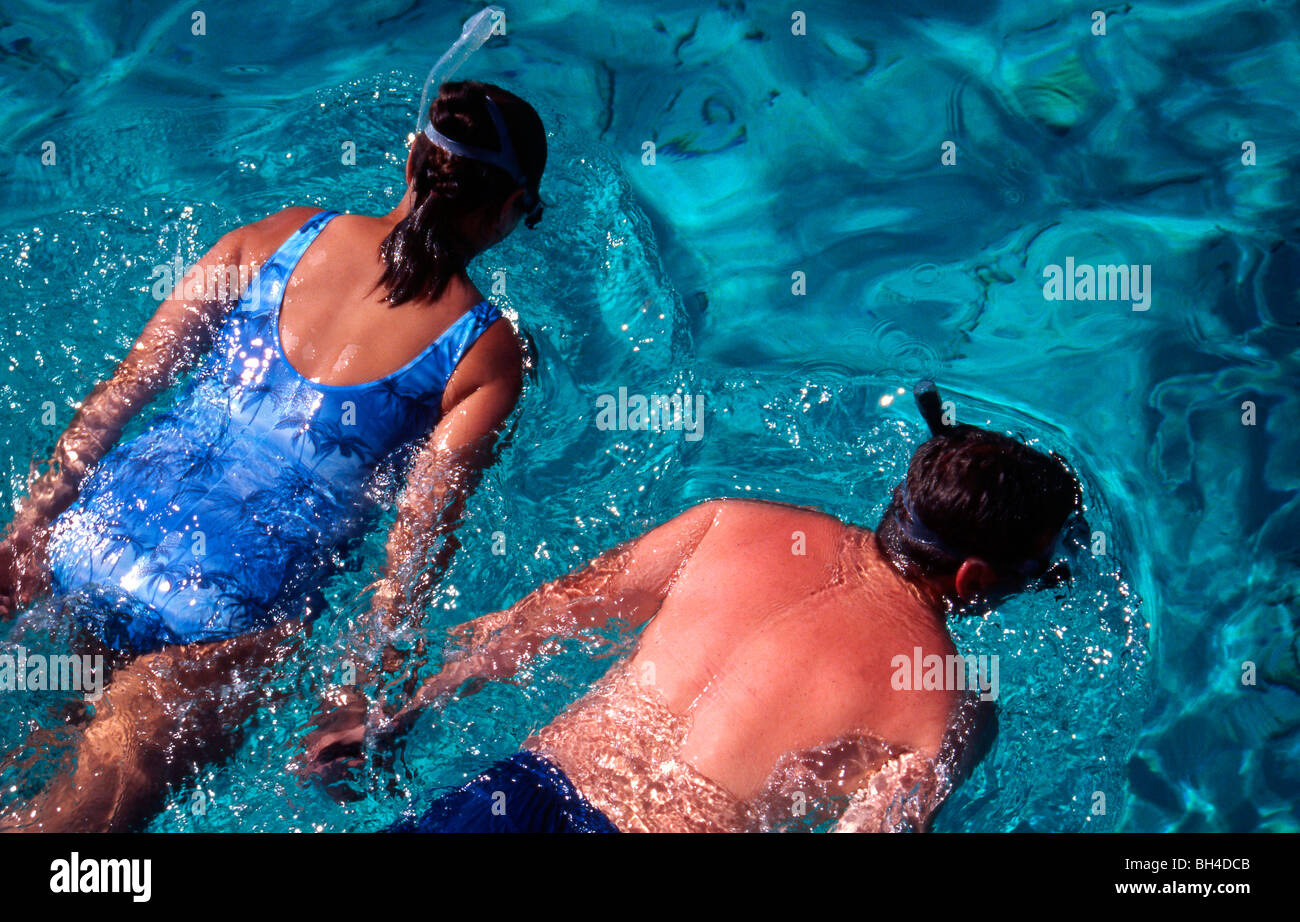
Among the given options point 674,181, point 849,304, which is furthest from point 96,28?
point 849,304

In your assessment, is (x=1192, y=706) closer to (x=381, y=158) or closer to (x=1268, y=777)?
(x=1268, y=777)

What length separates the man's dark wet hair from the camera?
2555 mm

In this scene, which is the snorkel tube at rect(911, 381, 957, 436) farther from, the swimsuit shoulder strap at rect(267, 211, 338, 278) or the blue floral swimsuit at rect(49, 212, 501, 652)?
the swimsuit shoulder strap at rect(267, 211, 338, 278)

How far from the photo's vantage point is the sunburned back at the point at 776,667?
2.53 metres

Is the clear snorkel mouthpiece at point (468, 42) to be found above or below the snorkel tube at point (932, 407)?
above

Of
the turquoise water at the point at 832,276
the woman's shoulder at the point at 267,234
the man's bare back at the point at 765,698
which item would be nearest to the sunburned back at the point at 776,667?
the man's bare back at the point at 765,698

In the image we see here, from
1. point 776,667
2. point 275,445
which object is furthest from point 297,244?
point 776,667

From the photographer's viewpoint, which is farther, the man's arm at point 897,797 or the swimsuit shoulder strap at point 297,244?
the swimsuit shoulder strap at point 297,244

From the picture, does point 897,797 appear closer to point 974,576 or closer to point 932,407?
point 974,576

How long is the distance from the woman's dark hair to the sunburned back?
1.19 metres

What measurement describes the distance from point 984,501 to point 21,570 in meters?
2.59

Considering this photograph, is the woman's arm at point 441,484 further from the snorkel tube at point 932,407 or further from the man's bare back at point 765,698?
the snorkel tube at point 932,407

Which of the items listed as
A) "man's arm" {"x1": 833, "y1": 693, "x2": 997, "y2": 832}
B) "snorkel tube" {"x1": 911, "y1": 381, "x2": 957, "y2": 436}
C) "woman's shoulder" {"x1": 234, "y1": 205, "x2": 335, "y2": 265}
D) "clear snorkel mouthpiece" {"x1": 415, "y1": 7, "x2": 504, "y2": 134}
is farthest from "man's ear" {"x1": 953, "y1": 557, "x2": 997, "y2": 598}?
"clear snorkel mouthpiece" {"x1": 415, "y1": 7, "x2": 504, "y2": 134}

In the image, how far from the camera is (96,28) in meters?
5.24
